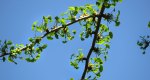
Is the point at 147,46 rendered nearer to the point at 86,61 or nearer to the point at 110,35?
the point at 110,35

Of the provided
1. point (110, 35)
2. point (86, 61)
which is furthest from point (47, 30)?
point (110, 35)

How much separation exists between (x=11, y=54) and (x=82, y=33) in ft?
8.29

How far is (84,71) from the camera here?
7641mm

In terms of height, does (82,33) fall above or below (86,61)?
above

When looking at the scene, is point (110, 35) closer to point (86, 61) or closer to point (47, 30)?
point (86, 61)

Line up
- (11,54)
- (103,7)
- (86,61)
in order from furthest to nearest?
1. (11,54)
2. (86,61)
3. (103,7)

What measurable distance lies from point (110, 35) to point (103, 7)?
146cm

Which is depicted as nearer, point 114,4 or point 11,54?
point 114,4

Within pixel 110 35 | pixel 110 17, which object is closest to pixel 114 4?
pixel 110 17

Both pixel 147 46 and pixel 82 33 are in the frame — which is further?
pixel 82 33

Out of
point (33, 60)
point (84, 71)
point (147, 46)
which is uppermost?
point (147, 46)

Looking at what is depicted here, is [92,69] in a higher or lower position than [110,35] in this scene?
lower

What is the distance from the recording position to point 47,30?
8.06m

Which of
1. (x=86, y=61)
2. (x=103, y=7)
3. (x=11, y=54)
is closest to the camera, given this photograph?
(x=103, y=7)
